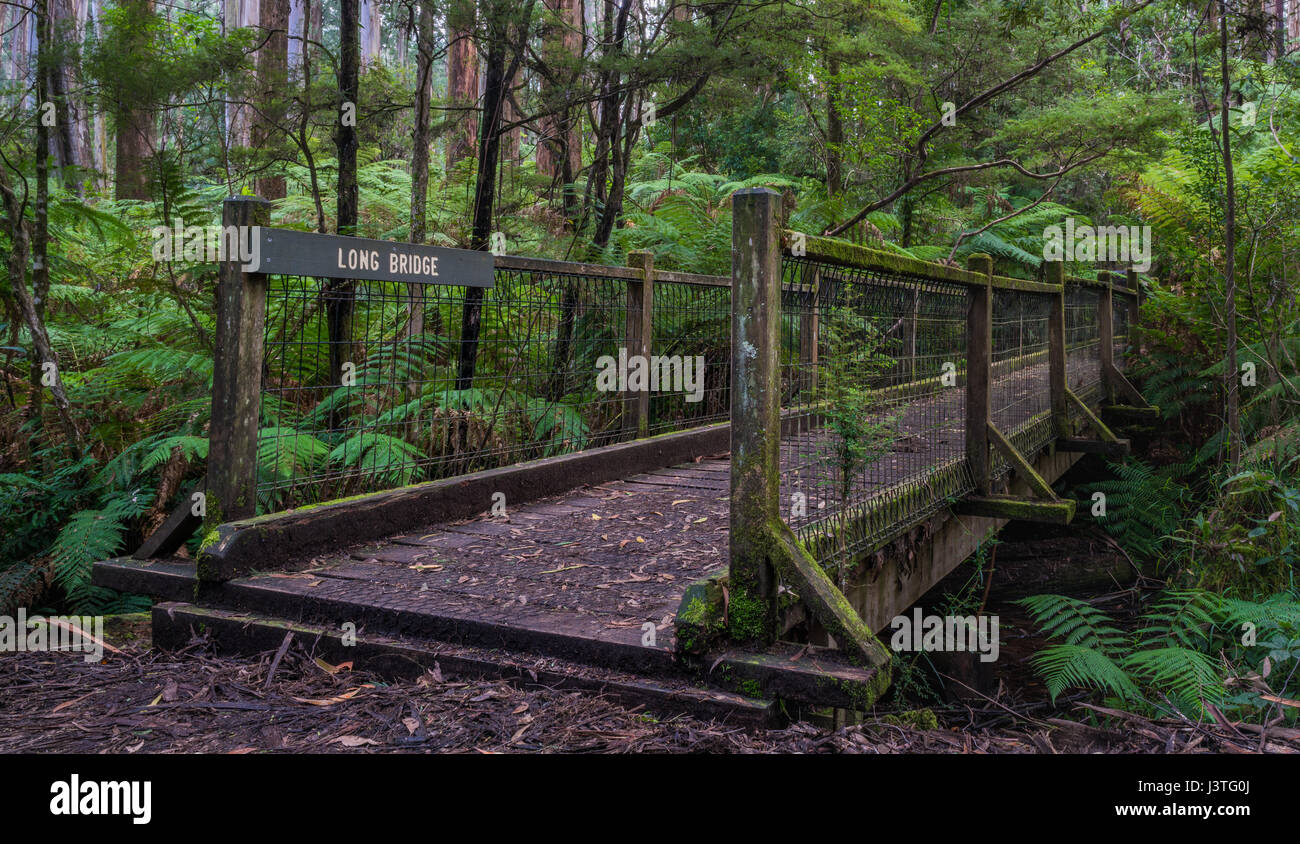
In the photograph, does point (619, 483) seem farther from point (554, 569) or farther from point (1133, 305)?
point (1133, 305)

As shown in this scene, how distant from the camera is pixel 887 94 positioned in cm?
1423

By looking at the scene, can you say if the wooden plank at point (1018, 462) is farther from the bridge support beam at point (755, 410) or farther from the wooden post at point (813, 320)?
the bridge support beam at point (755, 410)

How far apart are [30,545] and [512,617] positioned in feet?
13.7

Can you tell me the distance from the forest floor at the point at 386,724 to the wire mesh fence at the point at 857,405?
38.6 inches

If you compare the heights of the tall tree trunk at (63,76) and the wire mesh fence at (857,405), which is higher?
the tall tree trunk at (63,76)

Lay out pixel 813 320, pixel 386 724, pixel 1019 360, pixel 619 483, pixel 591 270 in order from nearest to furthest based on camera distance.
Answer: pixel 386 724 → pixel 813 320 → pixel 591 270 → pixel 619 483 → pixel 1019 360

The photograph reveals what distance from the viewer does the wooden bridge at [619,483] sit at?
3.22 m

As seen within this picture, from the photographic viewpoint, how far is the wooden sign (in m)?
4.01

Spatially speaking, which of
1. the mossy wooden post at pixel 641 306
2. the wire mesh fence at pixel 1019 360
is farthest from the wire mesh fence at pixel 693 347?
the wire mesh fence at pixel 1019 360

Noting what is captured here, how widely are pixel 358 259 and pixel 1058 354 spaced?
6822 mm

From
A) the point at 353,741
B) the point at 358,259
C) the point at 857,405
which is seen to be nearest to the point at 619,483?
the point at 358,259

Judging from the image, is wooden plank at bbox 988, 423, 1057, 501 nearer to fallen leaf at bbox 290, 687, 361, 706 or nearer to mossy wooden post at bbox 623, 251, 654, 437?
mossy wooden post at bbox 623, 251, 654, 437

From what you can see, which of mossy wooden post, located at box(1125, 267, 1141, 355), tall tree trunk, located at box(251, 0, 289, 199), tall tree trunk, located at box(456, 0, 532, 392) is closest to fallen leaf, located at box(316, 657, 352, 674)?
tall tree trunk, located at box(456, 0, 532, 392)

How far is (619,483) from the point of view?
6703mm
